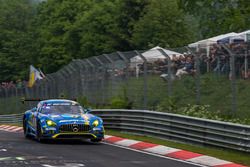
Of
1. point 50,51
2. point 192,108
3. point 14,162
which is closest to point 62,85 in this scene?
point 192,108

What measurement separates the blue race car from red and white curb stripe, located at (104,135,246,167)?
83 centimetres

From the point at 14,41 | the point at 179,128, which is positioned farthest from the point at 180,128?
the point at 14,41

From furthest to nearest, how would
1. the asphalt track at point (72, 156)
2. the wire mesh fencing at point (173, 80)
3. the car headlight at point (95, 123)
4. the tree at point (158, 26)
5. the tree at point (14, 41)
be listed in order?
the tree at point (14, 41) → the tree at point (158, 26) → the car headlight at point (95, 123) → the wire mesh fencing at point (173, 80) → the asphalt track at point (72, 156)

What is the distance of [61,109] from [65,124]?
1422mm

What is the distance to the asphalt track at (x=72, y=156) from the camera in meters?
14.6

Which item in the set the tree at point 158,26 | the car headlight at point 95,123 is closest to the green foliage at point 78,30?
the tree at point 158,26

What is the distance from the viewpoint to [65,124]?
63.1 ft

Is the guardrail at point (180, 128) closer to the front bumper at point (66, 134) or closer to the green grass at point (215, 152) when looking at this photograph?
the green grass at point (215, 152)

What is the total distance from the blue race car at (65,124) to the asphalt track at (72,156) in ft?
0.89

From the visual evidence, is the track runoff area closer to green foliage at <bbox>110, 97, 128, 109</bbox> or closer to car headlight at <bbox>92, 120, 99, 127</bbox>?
car headlight at <bbox>92, 120, 99, 127</bbox>

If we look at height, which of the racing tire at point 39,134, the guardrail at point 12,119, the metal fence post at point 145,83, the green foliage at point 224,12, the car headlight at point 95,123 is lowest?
the guardrail at point 12,119

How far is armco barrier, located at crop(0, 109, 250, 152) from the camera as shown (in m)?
16.4

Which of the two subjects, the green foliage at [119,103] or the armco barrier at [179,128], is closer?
the armco barrier at [179,128]

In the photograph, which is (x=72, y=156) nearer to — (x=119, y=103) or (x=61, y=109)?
(x=61, y=109)
